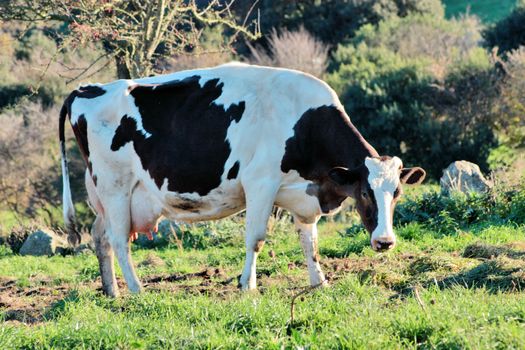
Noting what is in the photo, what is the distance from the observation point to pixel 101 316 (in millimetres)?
7633

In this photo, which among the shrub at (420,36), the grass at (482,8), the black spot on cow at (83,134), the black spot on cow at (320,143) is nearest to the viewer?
the black spot on cow at (320,143)

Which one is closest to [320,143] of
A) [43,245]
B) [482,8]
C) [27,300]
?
[27,300]

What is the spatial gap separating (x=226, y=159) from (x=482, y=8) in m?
56.7

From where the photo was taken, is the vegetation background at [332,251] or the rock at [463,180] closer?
the vegetation background at [332,251]

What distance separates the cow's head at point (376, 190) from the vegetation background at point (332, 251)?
0.57m

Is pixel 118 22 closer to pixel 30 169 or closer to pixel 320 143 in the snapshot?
pixel 320 143

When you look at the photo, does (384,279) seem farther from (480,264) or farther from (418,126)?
(418,126)

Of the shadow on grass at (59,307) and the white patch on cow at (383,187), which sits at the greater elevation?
the white patch on cow at (383,187)

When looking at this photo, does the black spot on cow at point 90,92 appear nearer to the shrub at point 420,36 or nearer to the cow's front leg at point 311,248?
the cow's front leg at point 311,248

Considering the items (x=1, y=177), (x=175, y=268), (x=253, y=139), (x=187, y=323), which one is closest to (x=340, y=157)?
(x=253, y=139)

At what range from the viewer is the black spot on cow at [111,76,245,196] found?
370 inches

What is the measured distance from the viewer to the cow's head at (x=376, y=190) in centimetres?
817

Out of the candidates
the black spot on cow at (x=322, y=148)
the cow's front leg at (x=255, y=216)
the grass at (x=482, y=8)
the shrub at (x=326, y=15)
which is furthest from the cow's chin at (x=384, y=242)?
the grass at (x=482, y=8)

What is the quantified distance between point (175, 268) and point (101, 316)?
→ 3877mm
